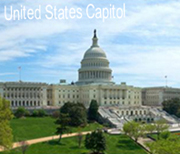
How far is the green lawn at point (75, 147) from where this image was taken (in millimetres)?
53469

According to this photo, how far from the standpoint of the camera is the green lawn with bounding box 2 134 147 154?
175 feet

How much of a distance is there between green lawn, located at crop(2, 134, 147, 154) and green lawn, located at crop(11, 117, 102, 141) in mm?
6084

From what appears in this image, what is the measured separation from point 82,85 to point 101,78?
29.7ft

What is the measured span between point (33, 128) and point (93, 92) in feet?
154

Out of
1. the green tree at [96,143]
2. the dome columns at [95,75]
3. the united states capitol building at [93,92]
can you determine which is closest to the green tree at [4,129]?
the green tree at [96,143]

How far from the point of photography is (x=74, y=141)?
2438 inches

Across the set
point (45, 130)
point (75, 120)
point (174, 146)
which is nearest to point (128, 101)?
point (75, 120)

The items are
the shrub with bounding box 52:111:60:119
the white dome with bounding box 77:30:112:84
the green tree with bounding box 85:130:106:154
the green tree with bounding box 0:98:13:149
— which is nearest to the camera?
the green tree with bounding box 0:98:13:149

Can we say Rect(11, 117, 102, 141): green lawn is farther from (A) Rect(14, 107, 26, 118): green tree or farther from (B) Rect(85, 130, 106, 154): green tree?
(B) Rect(85, 130, 106, 154): green tree

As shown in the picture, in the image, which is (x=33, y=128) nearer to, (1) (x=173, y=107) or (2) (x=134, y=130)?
(2) (x=134, y=130)

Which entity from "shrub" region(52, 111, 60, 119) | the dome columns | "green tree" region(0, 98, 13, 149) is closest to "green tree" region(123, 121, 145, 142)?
"shrub" region(52, 111, 60, 119)

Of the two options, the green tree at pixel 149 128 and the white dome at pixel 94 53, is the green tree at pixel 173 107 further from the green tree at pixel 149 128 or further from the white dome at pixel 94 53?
the white dome at pixel 94 53

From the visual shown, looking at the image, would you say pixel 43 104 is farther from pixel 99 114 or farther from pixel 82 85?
pixel 99 114

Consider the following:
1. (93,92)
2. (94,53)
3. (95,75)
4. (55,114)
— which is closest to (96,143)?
(55,114)
